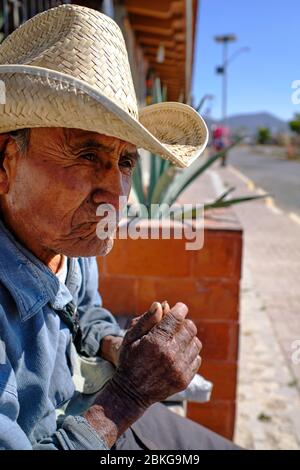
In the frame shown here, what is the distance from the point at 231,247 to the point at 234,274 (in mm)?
143

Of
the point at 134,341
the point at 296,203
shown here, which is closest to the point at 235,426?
the point at 134,341

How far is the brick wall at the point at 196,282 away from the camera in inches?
100

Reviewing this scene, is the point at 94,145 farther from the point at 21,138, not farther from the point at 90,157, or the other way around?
the point at 21,138

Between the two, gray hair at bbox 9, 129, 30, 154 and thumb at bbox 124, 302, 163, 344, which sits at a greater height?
gray hair at bbox 9, 129, 30, 154

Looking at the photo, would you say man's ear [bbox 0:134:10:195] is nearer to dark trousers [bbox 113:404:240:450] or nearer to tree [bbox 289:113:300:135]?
dark trousers [bbox 113:404:240:450]

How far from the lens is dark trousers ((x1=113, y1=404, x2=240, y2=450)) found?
159cm

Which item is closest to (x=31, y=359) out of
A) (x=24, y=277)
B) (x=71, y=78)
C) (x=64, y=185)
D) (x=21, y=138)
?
(x=24, y=277)

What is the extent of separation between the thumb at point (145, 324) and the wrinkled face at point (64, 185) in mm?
253

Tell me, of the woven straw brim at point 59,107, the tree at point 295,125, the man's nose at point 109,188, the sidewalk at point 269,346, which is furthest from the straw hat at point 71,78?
the tree at point 295,125

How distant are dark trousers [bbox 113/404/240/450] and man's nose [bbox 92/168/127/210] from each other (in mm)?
794

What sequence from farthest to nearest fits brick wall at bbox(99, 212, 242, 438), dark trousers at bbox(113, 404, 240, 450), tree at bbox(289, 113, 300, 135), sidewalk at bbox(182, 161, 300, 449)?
tree at bbox(289, 113, 300, 135)
sidewalk at bbox(182, 161, 300, 449)
brick wall at bbox(99, 212, 242, 438)
dark trousers at bbox(113, 404, 240, 450)

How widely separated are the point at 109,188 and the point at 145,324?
1.25 feet

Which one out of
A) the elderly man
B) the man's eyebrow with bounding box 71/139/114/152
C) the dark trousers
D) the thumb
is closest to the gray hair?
the elderly man
